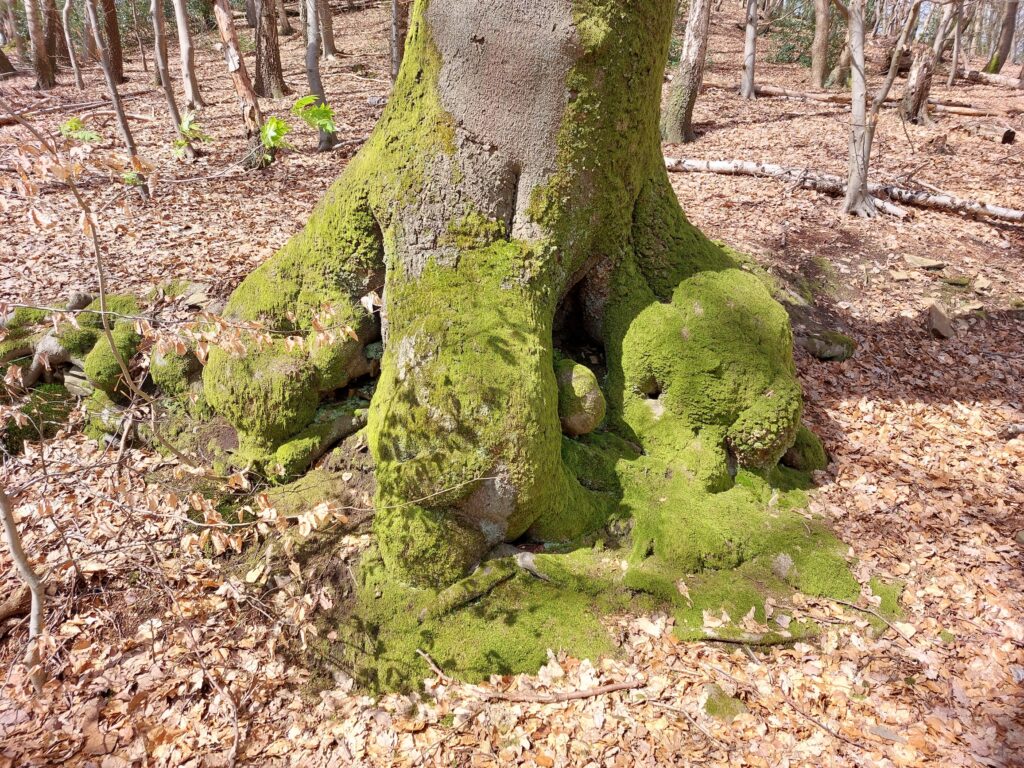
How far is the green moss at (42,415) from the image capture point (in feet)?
15.8

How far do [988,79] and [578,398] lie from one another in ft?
77.8

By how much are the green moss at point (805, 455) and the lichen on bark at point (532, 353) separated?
0.37 m

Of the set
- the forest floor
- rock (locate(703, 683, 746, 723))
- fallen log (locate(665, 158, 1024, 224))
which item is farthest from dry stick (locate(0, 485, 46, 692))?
fallen log (locate(665, 158, 1024, 224))

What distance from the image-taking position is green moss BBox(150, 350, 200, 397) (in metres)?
4.57

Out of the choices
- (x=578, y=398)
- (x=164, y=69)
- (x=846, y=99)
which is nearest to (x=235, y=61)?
(x=164, y=69)

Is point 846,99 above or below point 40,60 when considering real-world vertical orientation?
below

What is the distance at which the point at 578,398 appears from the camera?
12.0ft

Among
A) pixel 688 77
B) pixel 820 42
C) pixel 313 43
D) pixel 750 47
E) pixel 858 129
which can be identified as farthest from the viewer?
pixel 820 42

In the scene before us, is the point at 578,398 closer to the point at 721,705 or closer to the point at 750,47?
the point at 721,705

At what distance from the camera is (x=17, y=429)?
15.8ft

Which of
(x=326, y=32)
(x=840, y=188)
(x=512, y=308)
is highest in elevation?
(x=326, y=32)

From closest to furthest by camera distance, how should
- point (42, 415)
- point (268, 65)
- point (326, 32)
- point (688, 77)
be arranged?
point (42, 415)
point (688, 77)
point (268, 65)
point (326, 32)

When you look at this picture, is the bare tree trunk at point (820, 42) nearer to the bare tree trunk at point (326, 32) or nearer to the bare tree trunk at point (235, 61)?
the bare tree trunk at point (326, 32)

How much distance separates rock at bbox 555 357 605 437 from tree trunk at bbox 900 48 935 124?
1222 cm
